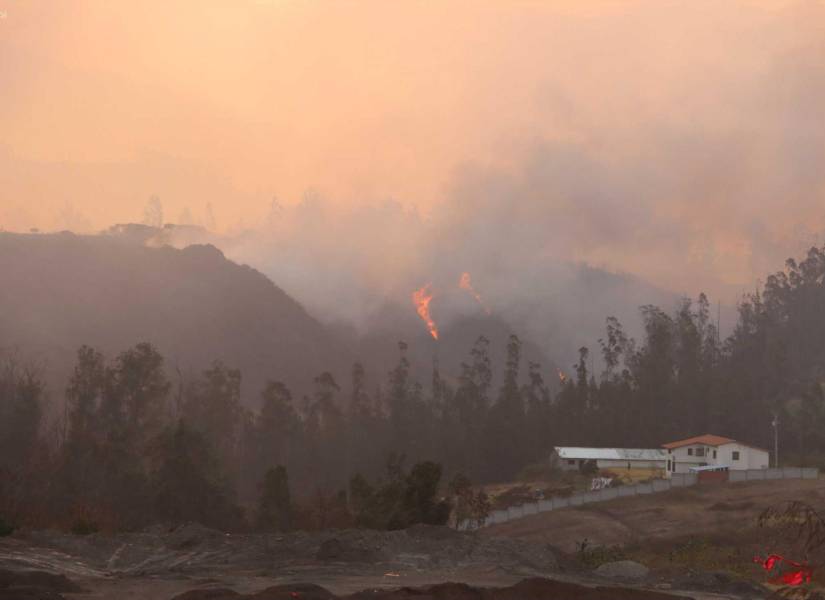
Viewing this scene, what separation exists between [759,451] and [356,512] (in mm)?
56175

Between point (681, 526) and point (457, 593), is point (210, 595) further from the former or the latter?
point (681, 526)

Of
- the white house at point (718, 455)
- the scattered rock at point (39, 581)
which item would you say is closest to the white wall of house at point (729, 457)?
the white house at point (718, 455)

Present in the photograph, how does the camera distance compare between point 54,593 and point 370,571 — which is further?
point 370,571

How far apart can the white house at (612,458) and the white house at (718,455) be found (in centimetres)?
903

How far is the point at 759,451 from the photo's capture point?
360 ft

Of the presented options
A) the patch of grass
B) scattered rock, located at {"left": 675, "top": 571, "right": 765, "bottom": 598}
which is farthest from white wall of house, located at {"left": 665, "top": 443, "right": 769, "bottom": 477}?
scattered rock, located at {"left": 675, "top": 571, "right": 765, "bottom": 598}

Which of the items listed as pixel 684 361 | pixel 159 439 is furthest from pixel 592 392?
pixel 159 439

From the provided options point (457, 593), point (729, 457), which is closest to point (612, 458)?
point (729, 457)

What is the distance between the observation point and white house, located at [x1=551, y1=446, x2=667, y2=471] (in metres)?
125

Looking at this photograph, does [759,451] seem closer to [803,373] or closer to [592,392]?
[592,392]

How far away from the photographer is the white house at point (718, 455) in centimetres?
10819

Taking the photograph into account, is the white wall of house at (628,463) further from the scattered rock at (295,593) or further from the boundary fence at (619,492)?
the scattered rock at (295,593)

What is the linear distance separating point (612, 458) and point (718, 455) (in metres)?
19.3

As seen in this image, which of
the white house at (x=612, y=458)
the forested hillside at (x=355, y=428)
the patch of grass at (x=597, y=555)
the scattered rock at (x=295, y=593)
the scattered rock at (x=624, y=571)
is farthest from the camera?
the white house at (x=612, y=458)
